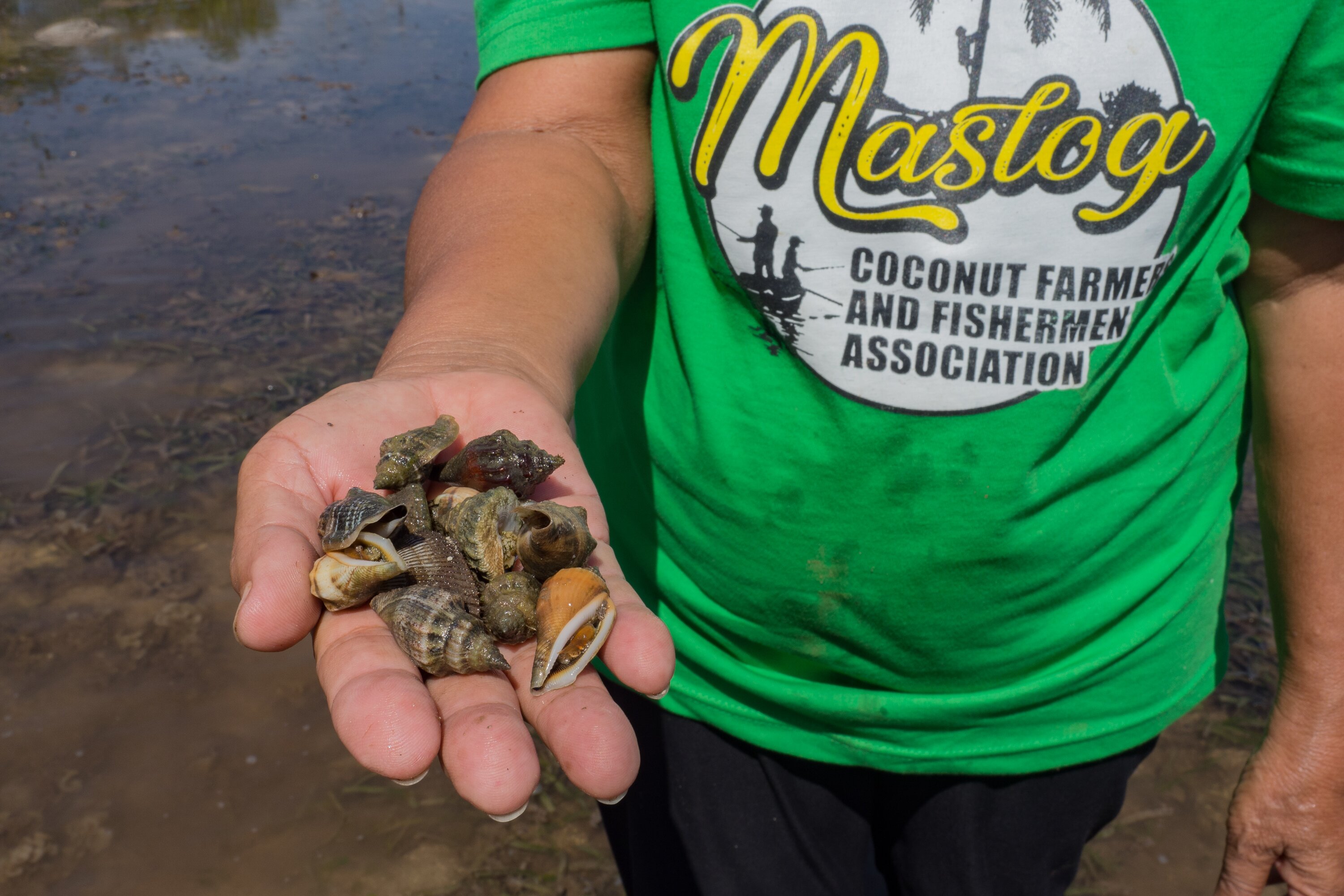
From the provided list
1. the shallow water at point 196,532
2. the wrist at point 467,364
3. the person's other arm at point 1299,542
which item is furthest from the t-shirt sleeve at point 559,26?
the shallow water at point 196,532

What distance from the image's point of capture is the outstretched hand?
4.50 ft

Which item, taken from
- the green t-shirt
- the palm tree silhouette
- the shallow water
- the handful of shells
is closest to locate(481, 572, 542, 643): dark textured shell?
the handful of shells

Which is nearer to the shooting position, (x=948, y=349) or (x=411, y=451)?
(x=411, y=451)

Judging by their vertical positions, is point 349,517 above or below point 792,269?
below

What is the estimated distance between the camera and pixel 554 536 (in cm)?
177

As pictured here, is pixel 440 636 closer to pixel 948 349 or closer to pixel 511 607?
pixel 511 607

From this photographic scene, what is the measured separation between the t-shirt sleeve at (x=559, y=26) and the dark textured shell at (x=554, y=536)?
1.00 metres

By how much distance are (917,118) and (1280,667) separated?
1628 mm

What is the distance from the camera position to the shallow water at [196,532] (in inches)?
146

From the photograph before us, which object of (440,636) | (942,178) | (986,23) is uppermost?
(986,23)

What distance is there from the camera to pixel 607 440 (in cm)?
242

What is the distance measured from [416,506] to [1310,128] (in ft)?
6.20

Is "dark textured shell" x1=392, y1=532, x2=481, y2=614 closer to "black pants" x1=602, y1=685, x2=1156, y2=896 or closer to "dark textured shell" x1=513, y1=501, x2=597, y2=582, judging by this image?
"dark textured shell" x1=513, y1=501, x2=597, y2=582

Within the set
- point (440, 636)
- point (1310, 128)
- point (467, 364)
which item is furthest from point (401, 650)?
point (1310, 128)
